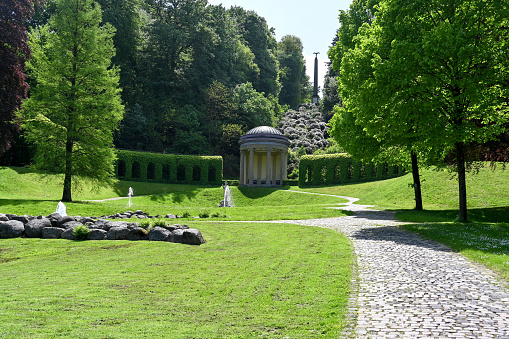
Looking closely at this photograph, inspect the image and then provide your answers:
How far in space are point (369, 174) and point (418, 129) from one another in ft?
106

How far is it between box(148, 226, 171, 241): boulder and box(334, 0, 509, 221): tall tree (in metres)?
10.6

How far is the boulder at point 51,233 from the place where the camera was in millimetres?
15516

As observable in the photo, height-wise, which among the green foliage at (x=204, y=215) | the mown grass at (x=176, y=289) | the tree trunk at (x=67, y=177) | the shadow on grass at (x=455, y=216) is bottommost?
the mown grass at (x=176, y=289)

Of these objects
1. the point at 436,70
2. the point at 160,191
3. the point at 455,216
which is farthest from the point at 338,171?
the point at 436,70

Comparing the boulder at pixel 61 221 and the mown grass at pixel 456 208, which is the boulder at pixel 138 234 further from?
the mown grass at pixel 456 208

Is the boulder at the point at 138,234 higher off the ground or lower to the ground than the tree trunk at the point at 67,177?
lower

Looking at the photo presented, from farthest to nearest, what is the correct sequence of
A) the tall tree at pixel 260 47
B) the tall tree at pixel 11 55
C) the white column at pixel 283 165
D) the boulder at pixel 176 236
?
1. the tall tree at pixel 260 47
2. the white column at pixel 283 165
3. the tall tree at pixel 11 55
4. the boulder at pixel 176 236

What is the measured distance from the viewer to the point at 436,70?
17.7 m

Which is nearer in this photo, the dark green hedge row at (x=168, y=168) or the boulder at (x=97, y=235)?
the boulder at (x=97, y=235)

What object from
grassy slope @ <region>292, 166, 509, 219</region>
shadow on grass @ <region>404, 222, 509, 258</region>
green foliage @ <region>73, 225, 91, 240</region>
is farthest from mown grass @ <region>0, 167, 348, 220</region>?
green foliage @ <region>73, 225, 91, 240</region>

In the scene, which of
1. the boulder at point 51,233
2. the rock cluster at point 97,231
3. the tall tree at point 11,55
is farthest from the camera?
the tall tree at point 11,55

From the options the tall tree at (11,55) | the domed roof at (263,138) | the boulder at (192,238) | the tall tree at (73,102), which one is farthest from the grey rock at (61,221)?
the domed roof at (263,138)

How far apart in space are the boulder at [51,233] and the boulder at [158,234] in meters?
3.94

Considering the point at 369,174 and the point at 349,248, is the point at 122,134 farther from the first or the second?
the point at 349,248
